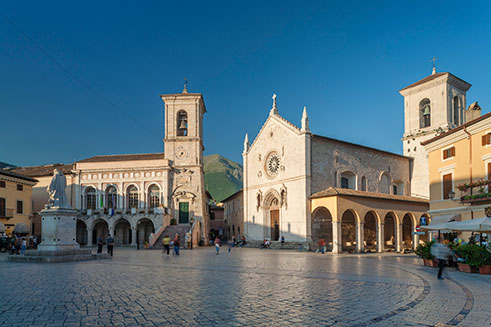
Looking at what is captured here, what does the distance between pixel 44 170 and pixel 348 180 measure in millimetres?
37431

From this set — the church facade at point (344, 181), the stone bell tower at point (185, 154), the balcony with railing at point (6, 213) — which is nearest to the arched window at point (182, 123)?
the stone bell tower at point (185, 154)

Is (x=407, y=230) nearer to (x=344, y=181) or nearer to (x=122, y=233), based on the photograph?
(x=344, y=181)

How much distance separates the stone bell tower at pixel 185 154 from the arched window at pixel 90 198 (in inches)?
357

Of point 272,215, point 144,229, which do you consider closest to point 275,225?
point 272,215

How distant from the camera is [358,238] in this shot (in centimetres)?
3297

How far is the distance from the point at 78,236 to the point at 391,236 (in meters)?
35.0

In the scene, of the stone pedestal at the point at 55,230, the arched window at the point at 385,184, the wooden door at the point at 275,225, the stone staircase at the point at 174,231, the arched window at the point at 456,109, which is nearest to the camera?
the stone pedestal at the point at 55,230

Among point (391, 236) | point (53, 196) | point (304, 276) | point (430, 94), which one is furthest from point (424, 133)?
point (53, 196)

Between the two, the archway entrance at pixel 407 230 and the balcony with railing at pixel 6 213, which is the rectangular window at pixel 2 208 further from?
the archway entrance at pixel 407 230

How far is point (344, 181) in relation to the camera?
127 feet

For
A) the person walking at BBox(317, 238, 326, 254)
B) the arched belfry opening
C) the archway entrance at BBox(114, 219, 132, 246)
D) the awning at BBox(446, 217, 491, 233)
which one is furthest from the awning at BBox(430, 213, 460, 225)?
the archway entrance at BBox(114, 219, 132, 246)

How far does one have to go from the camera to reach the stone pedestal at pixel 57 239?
19.4 metres

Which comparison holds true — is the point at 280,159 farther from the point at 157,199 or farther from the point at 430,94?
the point at 430,94

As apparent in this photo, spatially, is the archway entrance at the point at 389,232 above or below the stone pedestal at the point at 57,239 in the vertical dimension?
below
